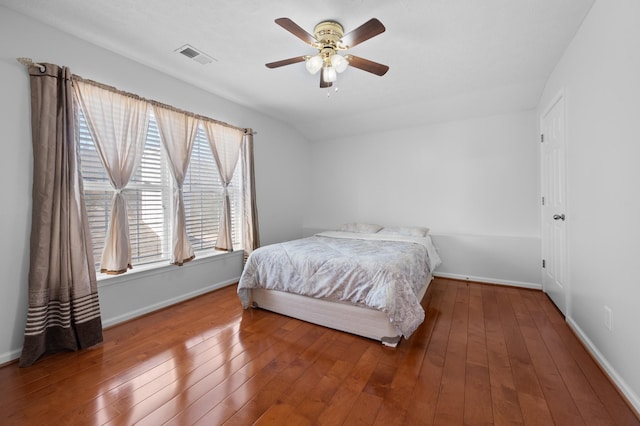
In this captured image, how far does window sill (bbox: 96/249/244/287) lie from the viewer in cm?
239

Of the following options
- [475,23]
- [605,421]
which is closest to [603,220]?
[605,421]

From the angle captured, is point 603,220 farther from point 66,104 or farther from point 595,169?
point 66,104

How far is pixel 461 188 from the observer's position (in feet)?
12.9

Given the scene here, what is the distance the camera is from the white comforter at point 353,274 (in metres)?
2.07

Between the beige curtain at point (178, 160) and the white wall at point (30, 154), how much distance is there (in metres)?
0.16

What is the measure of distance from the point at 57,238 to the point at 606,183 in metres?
3.82

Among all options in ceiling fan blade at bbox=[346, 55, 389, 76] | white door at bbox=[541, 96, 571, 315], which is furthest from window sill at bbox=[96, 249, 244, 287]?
white door at bbox=[541, 96, 571, 315]

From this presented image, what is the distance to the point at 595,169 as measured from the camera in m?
1.86

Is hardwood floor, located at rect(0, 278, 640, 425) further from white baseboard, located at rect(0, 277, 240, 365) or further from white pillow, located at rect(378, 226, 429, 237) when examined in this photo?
white pillow, located at rect(378, 226, 429, 237)

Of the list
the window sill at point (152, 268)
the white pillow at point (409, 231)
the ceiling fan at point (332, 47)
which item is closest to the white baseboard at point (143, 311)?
the window sill at point (152, 268)

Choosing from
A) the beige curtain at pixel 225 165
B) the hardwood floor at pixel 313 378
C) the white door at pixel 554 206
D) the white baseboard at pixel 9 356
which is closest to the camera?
the hardwood floor at pixel 313 378

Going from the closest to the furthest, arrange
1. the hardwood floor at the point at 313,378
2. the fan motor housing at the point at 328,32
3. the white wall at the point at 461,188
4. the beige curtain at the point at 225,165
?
1. the hardwood floor at the point at 313,378
2. the fan motor housing at the point at 328,32
3. the beige curtain at the point at 225,165
4. the white wall at the point at 461,188

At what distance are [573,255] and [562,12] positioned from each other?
1871 millimetres

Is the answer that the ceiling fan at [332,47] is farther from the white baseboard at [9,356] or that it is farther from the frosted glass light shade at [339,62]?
the white baseboard at [9,356]
